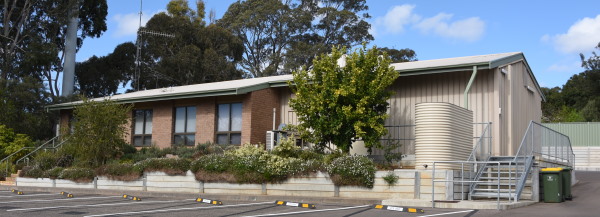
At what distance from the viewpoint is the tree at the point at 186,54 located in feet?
161

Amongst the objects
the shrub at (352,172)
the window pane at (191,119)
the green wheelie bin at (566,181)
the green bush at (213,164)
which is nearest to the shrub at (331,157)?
the shrub at (352,172)

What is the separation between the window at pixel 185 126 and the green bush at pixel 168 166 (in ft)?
15.8

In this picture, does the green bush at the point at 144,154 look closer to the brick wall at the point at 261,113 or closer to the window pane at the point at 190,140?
the window pane at the point at 190,140

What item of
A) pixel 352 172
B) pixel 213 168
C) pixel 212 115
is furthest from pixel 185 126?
pixel 352 172

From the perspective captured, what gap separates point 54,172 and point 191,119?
571 cm

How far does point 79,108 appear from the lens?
2375cm

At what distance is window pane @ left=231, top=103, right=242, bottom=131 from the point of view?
950 inches

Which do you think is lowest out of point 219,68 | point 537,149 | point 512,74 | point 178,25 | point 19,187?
point 19,187

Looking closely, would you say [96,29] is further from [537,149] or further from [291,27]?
[537,149]

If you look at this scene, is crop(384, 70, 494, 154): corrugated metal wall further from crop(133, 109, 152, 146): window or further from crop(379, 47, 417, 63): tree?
crop(379, 47, 417, 63): tree

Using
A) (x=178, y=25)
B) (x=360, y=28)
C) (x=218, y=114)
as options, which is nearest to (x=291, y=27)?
(x=360, y=28)

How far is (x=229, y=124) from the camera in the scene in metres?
24.4

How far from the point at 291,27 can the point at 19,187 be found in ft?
114

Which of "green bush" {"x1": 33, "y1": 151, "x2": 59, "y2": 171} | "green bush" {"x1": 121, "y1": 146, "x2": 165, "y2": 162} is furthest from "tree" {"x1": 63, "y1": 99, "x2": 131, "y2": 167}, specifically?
"green bush" {"x1": 33, "y1": 151, "x2": 59, "y2": 171}
